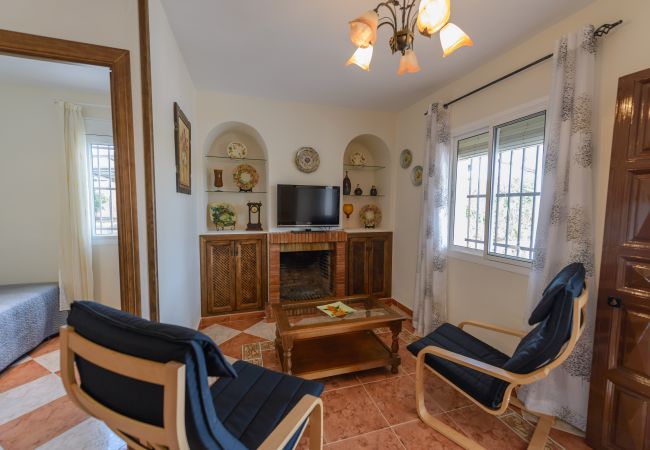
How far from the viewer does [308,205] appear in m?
3.25

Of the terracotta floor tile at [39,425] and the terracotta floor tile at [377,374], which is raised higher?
the terracotta floor tile at [39,425]

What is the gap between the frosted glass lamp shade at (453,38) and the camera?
117 cm

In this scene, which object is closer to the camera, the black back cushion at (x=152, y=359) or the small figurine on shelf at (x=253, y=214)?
the black back cushion at (x=152, y=359)

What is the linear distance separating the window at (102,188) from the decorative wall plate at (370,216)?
303 cm

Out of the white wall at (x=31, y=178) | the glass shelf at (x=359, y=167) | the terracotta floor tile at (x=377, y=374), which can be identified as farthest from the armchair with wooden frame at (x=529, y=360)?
the white wall at (x=31, y=178)

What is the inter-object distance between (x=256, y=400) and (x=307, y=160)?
2648 mm

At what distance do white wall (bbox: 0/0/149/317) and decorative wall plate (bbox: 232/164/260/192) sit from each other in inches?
74.1

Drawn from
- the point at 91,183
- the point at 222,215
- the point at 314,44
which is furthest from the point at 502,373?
the point at 91,183

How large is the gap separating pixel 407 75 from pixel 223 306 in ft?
10.5

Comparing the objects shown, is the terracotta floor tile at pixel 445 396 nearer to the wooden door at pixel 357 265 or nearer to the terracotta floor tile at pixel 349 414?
the terracotta floor tile at pixel 349 414

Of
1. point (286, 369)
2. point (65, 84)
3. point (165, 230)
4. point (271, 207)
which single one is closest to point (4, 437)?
point (165, 230)

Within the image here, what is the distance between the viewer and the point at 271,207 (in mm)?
3219

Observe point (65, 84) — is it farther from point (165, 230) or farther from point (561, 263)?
point (561, 263)

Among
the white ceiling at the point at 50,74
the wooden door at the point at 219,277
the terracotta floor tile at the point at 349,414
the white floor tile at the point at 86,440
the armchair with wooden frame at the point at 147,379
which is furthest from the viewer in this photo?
the wooden door at the point at 219,277
